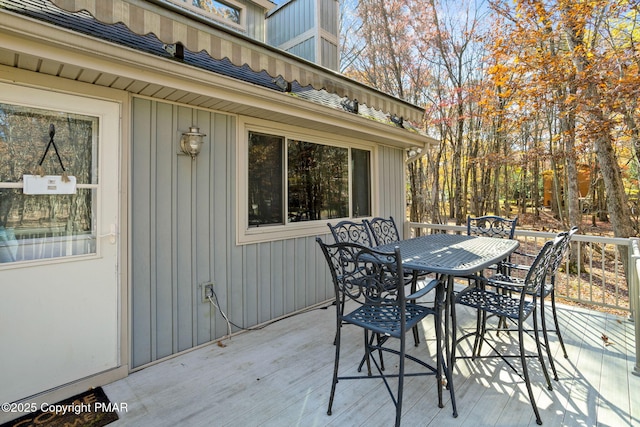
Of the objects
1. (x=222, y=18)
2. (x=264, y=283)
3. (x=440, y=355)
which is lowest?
(x=440, y=355)

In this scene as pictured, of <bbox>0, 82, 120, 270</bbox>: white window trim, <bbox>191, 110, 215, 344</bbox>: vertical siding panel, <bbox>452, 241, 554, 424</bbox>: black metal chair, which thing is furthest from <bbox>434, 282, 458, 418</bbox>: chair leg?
<bbox>0, 82, 120, 270</bbox>: white window trim

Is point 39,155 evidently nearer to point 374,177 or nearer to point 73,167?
point 73,167

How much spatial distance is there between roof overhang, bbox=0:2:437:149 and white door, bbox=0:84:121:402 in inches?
9.4

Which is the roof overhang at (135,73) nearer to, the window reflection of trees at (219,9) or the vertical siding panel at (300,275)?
Result: the vertical siding panel at (300,275)

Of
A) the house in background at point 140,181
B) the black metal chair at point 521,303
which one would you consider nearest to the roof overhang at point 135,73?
the house in background at point 140,181

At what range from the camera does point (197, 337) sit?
2.86 metres

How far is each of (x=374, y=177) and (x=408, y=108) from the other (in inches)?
45.5

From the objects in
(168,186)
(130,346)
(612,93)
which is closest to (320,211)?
(168,186)

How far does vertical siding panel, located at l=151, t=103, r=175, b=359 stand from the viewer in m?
2.58

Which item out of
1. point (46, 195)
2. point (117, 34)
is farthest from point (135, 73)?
point (46, 195)

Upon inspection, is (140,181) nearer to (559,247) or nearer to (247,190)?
(247,190)

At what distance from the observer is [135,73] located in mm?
2117

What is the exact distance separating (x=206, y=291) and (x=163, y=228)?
0.70 meters

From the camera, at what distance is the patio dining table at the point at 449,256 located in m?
2.08
